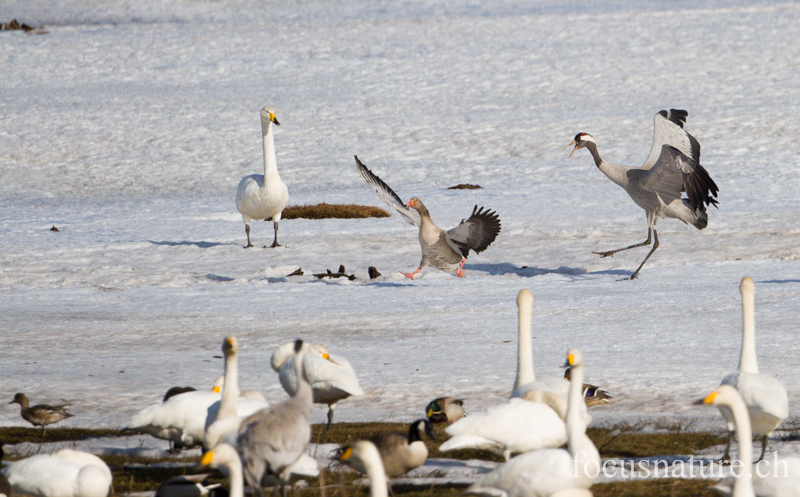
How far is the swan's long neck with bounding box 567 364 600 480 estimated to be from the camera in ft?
15.8

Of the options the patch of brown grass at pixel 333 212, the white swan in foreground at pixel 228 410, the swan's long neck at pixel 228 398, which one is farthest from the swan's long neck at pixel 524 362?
the patch of brown grass at pixel 333 212

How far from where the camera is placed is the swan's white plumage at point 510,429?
5551mm

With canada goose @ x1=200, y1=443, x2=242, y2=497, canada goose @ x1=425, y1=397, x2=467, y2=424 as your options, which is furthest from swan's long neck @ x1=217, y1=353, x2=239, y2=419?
canada goose @ x1=425, y1=397, x2=467, y2=424

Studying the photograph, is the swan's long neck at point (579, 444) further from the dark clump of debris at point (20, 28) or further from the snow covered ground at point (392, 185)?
the dark clump of debris at point (20, 28)

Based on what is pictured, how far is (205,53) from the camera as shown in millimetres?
39375

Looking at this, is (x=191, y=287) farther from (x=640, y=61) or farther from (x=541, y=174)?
(x=640, y=61)

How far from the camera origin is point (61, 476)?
4973 mm

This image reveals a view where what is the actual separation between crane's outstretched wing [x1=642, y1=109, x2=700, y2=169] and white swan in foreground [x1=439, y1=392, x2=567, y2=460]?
961 cm

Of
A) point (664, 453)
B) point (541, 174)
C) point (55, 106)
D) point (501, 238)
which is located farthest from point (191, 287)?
point (55, 106)

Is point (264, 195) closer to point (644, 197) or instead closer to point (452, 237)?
point (452, 237)

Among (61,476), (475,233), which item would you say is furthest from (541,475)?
(475,233)

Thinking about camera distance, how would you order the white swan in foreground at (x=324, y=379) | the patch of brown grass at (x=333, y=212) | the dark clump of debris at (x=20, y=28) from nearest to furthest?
1. the white swan in foreground at (x=324, y=379)
2. the patch of brown grass at (x=333, y=212)
3. the dark clump of debris at (x=20, y=28)

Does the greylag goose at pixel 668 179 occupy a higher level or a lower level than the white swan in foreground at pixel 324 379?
higher

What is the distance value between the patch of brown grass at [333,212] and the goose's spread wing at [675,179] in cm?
783
